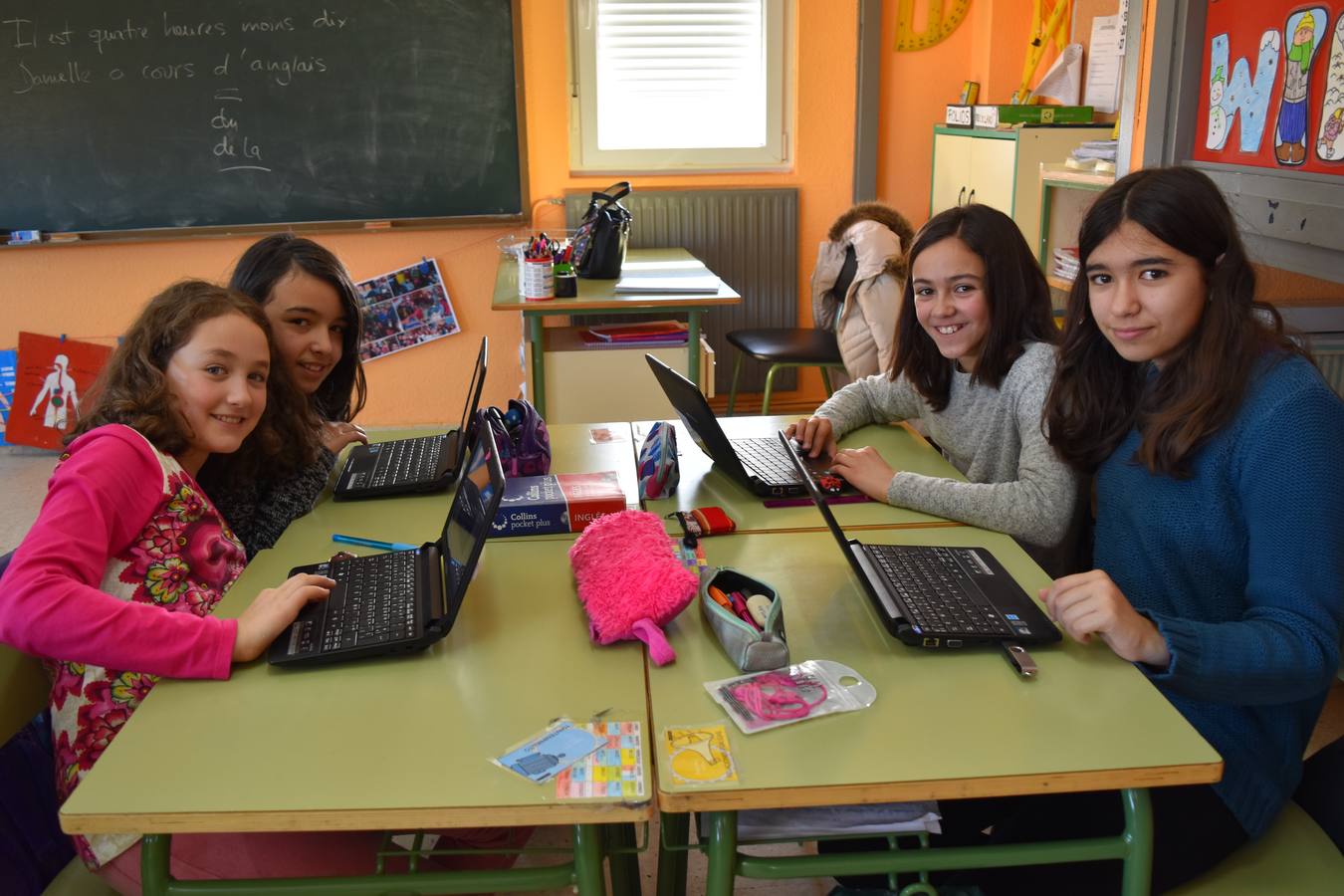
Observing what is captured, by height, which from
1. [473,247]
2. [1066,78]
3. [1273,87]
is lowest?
[473,247]

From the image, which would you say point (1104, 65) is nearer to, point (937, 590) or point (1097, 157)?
point (1097, 157)

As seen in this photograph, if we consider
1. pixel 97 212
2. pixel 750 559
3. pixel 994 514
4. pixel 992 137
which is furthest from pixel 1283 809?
pixel 97 212

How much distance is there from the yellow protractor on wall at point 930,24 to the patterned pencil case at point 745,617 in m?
3.62

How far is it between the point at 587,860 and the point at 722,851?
0.13 meters

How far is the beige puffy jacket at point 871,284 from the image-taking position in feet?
11.1

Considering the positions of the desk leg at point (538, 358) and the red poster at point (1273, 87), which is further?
the desk leg at point (538, 358)

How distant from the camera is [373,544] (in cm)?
169

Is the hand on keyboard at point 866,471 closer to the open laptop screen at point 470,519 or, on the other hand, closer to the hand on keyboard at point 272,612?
the open laptop screen at point 470,519

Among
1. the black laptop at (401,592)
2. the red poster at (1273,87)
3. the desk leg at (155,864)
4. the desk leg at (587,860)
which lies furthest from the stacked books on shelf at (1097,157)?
the desk leg at (155,864)

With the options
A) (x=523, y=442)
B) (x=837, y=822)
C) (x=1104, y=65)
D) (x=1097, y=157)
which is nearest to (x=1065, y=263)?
(x=1097, y=157)

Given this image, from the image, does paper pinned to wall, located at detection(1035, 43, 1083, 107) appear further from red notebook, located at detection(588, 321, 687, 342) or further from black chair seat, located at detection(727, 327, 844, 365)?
red notebook, located at detection(588, 321, 687, 342)

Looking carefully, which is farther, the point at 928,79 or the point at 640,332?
the point at 928,79

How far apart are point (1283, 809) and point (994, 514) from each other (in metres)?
0.53

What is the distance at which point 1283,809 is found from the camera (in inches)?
53.7
